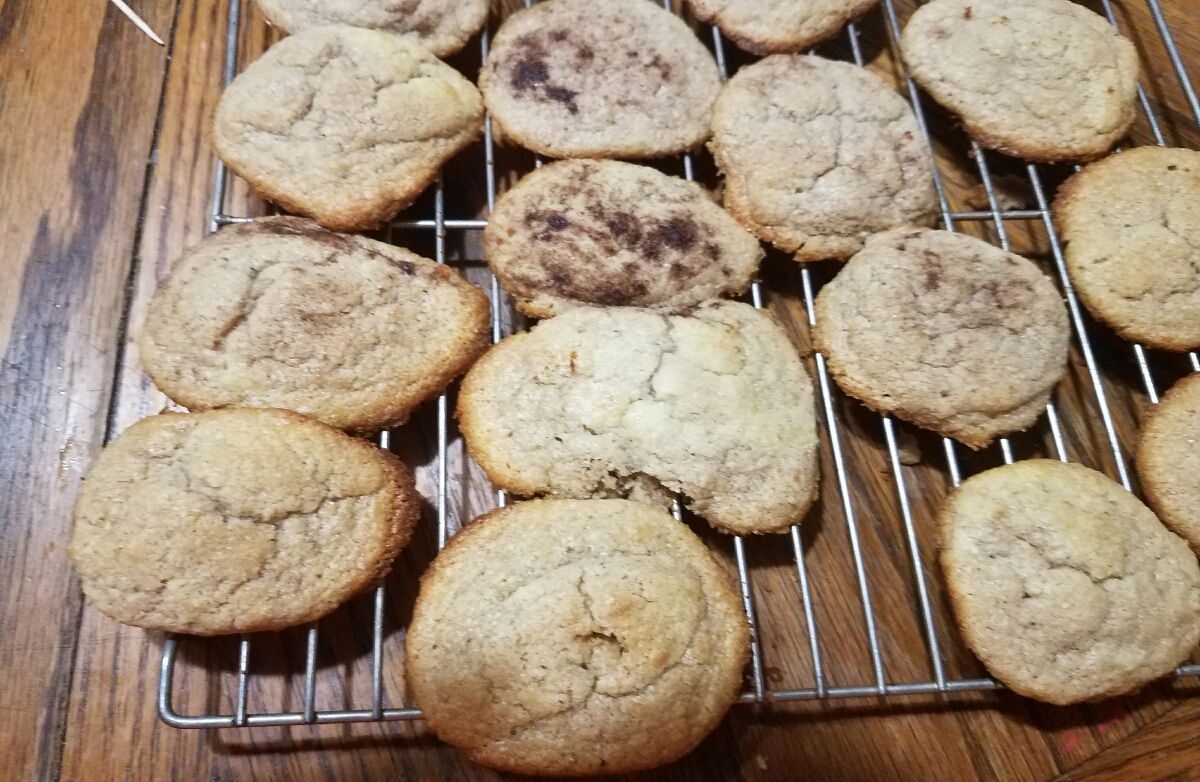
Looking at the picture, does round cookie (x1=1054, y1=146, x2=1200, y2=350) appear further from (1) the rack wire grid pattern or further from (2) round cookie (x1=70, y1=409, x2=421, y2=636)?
(2) round cookie (x1=70, y1=409, x2=421, y2=636)

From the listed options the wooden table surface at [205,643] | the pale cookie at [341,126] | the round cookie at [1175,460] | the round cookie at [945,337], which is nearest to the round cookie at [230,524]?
the wooden table surface at [205,643]

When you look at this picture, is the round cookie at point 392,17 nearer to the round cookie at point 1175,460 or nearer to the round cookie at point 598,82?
the round cookie at point 598,82

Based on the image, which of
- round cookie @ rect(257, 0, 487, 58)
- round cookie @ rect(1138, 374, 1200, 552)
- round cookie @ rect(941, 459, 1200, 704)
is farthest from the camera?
round cookie @ rect(257, 0, 487, 58)

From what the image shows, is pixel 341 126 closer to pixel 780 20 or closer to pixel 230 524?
pixel 230 524

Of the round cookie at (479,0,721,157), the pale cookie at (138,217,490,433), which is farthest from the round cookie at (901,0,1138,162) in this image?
the pale cookie at (138,217,490,433)

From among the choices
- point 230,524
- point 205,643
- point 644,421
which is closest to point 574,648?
point 644,421
